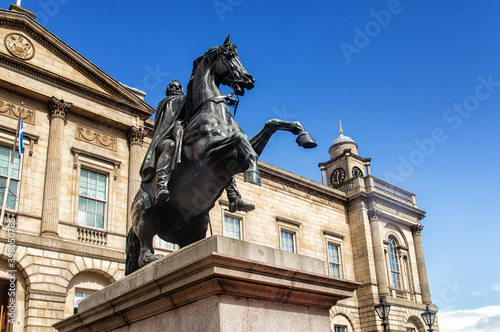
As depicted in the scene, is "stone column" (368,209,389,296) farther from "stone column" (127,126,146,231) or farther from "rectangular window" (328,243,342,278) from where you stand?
"stone column" (127,126,146,231)

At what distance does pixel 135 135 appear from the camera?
20.0m

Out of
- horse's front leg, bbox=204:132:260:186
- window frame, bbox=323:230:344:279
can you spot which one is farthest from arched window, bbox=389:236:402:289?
horse's front leg, bbox=204:132:260:186

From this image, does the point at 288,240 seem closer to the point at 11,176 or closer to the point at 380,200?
the point at 380,200

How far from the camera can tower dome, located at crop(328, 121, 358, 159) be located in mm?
37312

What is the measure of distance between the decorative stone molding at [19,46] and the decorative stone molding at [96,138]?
3.05 m

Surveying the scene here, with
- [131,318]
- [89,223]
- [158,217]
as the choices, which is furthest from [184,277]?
[89,223]

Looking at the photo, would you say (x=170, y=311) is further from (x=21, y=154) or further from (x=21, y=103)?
(x=21, y=103)

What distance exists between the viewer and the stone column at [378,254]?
96.0 ft

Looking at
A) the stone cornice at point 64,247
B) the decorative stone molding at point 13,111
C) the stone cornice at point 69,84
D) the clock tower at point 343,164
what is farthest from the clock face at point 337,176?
the decorative stone molding at point 13,111

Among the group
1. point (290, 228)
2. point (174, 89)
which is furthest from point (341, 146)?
point (174, 89)

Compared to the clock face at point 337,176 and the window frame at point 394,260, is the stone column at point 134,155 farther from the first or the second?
the window frame at point 394,260

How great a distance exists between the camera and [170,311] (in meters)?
4.17

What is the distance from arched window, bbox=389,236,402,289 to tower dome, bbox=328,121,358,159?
25.5 feet

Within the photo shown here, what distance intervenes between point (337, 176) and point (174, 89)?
29.5 m
